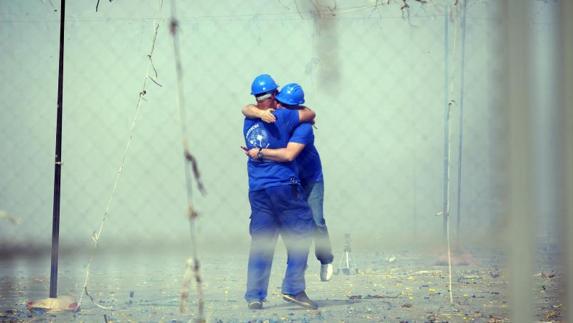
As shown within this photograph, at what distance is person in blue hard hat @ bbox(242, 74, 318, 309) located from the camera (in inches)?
211

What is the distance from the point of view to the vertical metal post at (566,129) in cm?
290

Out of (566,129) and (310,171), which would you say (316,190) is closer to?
(310,171)

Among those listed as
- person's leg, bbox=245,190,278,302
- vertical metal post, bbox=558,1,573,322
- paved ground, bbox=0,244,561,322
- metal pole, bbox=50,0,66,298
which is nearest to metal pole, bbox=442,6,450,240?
paved ground, bbox=0,244,561,322

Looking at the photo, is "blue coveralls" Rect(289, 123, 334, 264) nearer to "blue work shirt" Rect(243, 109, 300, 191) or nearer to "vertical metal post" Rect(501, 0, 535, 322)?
"blue work shirt" Rect(243, 109, 300, 191)

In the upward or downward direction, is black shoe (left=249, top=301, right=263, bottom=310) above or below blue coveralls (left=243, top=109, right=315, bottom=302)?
below

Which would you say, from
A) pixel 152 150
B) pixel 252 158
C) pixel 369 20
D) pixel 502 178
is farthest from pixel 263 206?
pixel 502 178

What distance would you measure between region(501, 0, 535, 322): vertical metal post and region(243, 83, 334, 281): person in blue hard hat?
103 inches

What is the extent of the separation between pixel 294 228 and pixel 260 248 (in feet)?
0.71

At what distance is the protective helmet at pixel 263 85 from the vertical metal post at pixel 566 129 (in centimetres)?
264

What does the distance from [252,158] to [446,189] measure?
4.91 ft

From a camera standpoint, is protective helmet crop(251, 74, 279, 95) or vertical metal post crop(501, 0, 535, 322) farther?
protective helmet crop(251, 74, 279, 95)

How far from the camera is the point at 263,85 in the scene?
5.43 m

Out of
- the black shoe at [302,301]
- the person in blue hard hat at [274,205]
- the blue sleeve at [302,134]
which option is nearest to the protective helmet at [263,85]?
the person in blue hard hat at [274,205]

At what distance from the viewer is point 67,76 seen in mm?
5141
